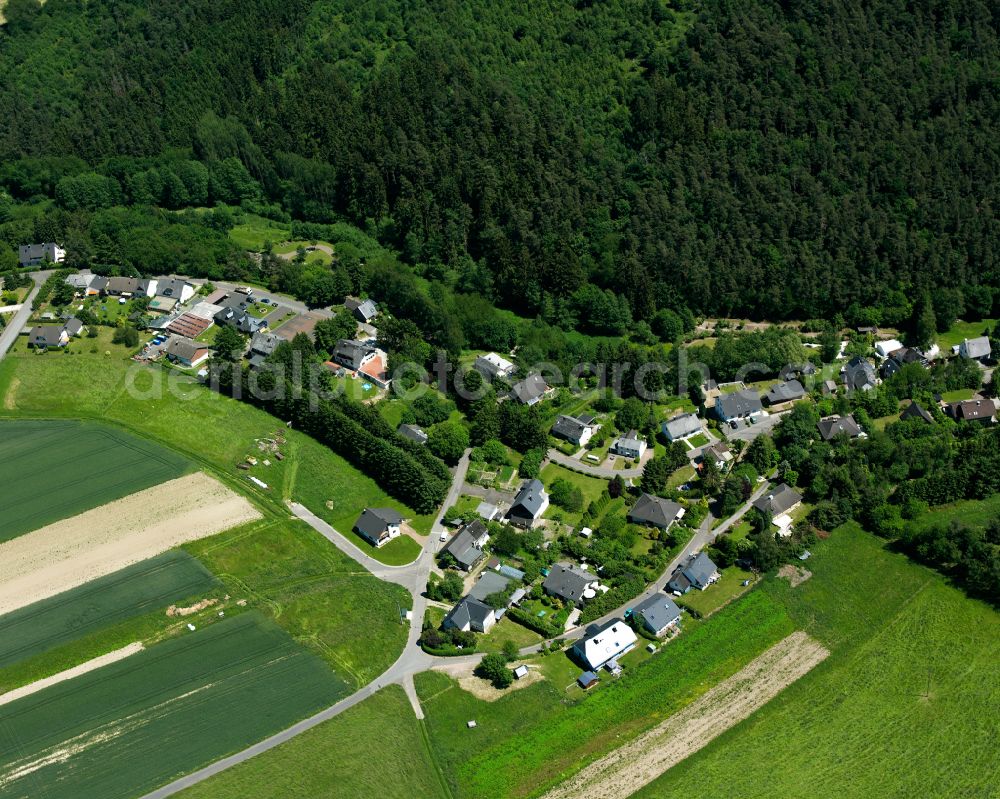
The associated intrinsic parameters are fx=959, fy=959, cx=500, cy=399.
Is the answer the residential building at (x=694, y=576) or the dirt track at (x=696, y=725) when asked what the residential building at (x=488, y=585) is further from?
the dirt track at (x=696, y=725)

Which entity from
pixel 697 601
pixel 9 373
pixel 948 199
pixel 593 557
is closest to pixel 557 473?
pixel 593 557

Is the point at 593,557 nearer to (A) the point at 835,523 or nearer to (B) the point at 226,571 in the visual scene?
(A) the point at 835,523

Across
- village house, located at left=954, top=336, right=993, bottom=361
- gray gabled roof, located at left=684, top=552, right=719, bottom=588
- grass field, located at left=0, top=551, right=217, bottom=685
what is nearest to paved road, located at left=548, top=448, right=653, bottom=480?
gray gabled roof, located at left=684, top=552, right=719, bottom=588

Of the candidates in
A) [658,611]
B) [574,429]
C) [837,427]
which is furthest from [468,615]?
[837,427]

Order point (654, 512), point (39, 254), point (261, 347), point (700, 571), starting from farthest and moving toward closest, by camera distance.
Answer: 1. point (39, 254)
2. point (261, 347)
3. point (654, 512)
4. point (700, 571)

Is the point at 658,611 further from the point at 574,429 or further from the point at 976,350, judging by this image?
the point at 976,350

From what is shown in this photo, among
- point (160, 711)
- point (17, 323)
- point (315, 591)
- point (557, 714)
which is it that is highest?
point (17, 323)

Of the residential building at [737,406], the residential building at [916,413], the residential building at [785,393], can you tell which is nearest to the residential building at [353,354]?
the residential building at [737,406]
